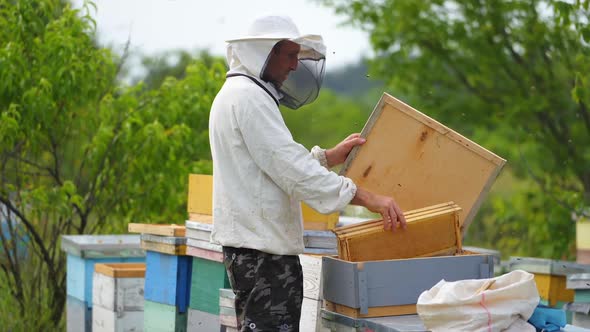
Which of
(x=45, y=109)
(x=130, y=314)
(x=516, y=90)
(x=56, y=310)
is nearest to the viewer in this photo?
(x=130, y=314)

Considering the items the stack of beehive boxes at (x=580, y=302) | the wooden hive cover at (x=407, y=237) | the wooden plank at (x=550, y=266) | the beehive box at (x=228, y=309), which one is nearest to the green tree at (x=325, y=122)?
the wooden plank at (x=550, y=266)

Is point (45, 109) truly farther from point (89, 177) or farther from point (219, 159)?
point (219, 159)

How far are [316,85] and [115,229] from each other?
13.4ft

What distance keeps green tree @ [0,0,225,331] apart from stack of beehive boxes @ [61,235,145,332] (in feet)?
2.28

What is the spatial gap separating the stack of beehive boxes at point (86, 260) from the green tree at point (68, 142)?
70 centimetres

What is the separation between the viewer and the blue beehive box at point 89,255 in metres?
5.46

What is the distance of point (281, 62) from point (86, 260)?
2.68m

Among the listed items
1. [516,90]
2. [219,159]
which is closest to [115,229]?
[219,159]

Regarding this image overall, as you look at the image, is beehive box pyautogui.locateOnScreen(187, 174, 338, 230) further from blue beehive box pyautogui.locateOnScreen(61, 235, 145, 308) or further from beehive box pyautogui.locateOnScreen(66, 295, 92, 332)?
beehive box pyautogui.locateOnScreen(66, 295, 92, 332)

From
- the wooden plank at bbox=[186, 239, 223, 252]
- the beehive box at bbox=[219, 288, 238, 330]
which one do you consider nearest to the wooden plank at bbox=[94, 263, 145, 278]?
the wooden plank at bbox=[186, 239, 223, 252]

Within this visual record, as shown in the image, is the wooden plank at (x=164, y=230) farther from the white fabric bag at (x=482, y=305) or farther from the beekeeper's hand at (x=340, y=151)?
the white fabric bag at (x=482, y=305)

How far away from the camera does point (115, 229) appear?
279 inches

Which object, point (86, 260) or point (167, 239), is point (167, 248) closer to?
point (167, 239)

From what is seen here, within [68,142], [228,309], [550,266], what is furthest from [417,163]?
[68,142]
